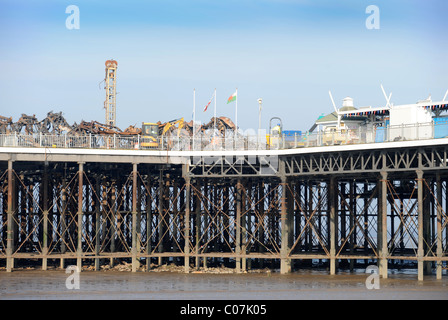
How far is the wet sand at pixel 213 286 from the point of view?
54625 mm

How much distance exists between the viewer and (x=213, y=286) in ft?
198

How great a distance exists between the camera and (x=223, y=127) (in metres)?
76.1

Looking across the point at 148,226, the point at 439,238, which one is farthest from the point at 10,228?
the point at 439,238

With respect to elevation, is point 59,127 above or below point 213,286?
above

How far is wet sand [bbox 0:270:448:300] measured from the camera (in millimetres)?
54625

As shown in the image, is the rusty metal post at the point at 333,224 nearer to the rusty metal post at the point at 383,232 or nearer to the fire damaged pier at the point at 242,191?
the fire damaged pier at the point at 242,191

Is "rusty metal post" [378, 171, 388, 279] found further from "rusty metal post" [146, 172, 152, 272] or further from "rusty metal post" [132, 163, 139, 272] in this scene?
"rusty metal post" [132, 163, 139, 272]

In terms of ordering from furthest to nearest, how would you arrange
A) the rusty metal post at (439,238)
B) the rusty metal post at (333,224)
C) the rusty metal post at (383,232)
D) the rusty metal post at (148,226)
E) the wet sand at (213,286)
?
the rusty metal post at (148,226) < the rusty metal post at (333,224) < the rusty metal post at (383,232) < the rusty metal post at (439,238) < the wet sand at (213,286)

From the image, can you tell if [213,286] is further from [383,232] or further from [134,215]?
[383,232]

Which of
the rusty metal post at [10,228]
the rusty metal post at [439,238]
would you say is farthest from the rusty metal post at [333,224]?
the rusty metal post at [10,228]

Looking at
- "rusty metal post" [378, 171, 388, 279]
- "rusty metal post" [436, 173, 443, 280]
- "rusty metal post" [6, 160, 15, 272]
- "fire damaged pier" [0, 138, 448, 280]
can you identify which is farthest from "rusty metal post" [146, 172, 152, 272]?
"rusty metal post" [436, 173, 443, 280]
